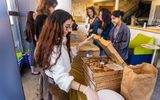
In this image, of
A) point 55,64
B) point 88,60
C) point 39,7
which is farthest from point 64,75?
point 39,7

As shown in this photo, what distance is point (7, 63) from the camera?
73 cm

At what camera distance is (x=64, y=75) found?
0.85m

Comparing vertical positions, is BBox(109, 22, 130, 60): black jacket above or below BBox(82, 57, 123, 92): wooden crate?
above

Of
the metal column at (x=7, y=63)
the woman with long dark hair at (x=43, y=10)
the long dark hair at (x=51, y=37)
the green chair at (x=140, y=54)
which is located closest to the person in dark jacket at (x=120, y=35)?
the woman with long dark hair at (x=43, y=10)

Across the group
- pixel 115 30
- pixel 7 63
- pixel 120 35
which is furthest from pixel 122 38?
pixel 7 63

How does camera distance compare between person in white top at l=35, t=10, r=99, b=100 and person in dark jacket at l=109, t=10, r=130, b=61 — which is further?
person in dark jacket at l=109, t=10, r=130, b=61

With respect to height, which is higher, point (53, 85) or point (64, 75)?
point (64, 75)

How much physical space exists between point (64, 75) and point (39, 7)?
3.86ft

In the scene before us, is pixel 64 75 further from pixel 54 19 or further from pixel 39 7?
pixel 39 7

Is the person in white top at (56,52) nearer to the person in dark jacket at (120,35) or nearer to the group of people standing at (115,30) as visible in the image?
the group of people standing at (115,30)

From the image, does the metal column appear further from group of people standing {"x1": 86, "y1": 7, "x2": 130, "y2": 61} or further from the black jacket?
the black jacket

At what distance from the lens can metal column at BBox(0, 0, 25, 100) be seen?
67 centimetres

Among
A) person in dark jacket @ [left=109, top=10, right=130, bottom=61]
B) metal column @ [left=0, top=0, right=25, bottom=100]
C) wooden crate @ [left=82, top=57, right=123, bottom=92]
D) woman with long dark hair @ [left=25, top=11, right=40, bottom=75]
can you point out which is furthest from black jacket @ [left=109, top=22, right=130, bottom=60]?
metal column @ [left=0, top=0, right=25, bottom=100]

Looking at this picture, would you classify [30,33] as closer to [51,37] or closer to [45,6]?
[45,6]
